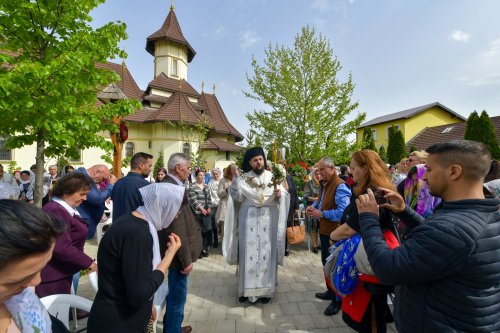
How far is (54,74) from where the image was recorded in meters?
5.35

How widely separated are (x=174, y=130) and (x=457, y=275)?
97.6 ft

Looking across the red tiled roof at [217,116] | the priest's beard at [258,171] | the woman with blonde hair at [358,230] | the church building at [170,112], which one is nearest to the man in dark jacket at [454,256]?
the woman with blonde hair at [358,230]

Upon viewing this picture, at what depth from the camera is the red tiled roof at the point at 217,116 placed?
35344 millimetres

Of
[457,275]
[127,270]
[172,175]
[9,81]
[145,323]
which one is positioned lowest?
[145,323]

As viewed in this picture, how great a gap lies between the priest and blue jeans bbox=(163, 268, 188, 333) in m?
1.33

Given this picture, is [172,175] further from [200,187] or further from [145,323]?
[200,187]

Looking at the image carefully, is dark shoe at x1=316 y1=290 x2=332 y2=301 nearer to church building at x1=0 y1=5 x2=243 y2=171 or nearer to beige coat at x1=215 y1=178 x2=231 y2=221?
beige coat at x1=215 y1=178 x2=231 y2=221

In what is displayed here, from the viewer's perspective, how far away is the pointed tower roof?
34000 mm

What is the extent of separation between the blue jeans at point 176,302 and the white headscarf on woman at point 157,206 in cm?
100

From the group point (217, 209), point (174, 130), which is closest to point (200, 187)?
point (217, 209)

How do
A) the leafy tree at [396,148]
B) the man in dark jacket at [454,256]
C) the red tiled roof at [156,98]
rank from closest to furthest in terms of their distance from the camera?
the man in dark jacket at [454,256], the leafy tree at [396,148], the red tiled roof at [156,98]

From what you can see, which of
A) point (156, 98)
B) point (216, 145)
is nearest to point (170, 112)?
point (156, 98)

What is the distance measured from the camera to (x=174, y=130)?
29469 mm

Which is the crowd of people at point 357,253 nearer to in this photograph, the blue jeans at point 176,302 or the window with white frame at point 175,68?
the blue jeans at point 176,302
